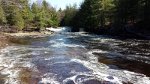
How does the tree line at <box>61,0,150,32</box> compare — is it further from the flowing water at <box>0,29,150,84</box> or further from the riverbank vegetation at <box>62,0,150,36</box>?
the flowing water at <box>0,29,150,84</box>

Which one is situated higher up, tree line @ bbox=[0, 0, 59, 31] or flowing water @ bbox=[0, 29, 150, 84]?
tree line @ bbox=[0, 0, 59, 31]

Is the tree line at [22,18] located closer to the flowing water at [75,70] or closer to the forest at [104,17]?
the forest at [104,17]

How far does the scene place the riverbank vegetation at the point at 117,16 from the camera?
5717 cm

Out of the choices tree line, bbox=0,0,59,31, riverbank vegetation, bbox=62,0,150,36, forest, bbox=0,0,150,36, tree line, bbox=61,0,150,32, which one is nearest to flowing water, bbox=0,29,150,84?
forest, bbox=0,0,150,36

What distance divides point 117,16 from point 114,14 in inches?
110

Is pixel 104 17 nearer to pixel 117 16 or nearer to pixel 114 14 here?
pixel 114 14

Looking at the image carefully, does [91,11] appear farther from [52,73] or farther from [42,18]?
[52,73]

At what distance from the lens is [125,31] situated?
6362 cm

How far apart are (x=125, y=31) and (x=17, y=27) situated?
2734cm

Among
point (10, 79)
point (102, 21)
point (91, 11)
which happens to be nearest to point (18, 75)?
point (10, 79)

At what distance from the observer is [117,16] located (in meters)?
67.9

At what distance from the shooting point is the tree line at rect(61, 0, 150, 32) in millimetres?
57938

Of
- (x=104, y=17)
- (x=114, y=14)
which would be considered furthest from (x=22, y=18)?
(x=114, y=14)

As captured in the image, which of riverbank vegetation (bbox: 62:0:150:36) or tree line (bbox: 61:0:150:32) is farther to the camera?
tree line (bbox: 61:0:150:32)
